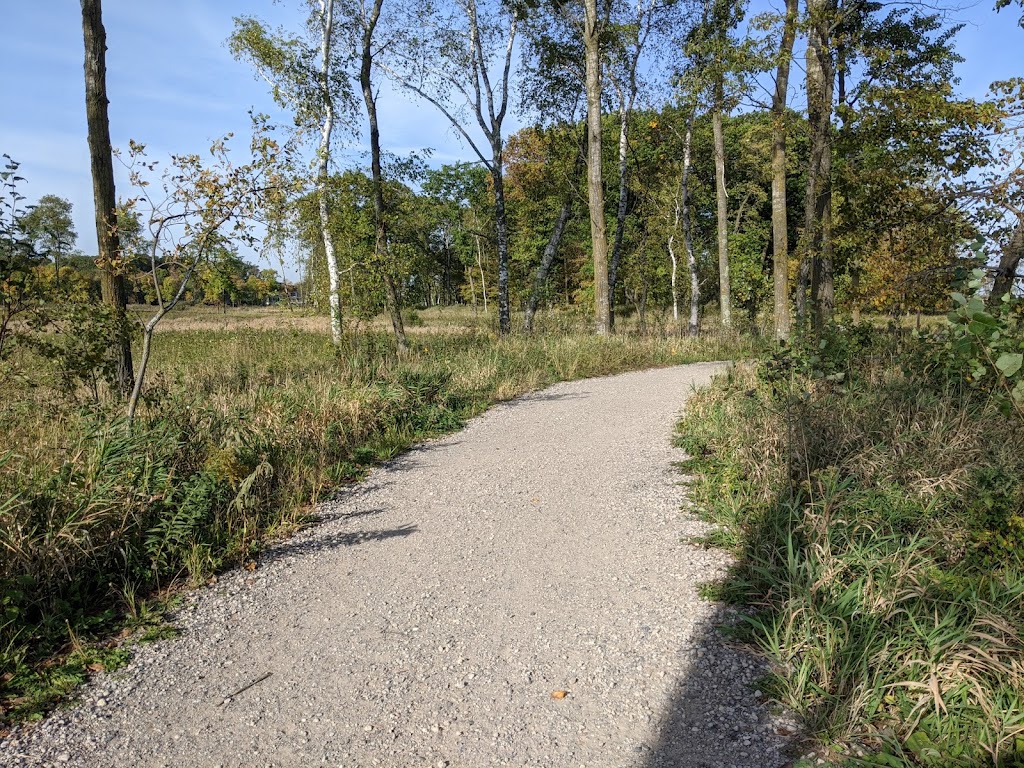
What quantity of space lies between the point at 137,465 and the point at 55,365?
85.8 inches

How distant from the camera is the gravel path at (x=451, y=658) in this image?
287cm

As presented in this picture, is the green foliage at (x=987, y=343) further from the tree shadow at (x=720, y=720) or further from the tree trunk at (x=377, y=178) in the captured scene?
the tree trunk at (x=377, y=178)

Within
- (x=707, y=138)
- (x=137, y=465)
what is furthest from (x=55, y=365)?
(x=707, y=138)

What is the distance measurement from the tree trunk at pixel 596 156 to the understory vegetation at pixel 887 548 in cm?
982

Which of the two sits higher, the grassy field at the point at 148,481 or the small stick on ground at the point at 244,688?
the grassy field at the point at 148,481

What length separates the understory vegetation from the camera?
283cm

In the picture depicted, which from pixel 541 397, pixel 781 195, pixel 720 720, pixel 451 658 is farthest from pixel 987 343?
pixel 781 195

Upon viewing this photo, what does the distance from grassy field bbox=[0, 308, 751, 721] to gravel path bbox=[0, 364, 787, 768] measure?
0.33 meters

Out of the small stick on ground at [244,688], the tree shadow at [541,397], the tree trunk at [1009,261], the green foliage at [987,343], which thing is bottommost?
the small stick on ground at [244,688]

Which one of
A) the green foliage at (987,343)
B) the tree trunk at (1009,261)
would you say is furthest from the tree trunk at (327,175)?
the tree trunk at (1009,261)

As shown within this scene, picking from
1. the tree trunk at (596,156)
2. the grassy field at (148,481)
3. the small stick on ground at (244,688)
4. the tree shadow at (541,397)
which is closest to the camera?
the small stick on ground at (244,688)

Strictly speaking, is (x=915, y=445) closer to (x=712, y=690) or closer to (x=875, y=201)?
(x=712, y=690)

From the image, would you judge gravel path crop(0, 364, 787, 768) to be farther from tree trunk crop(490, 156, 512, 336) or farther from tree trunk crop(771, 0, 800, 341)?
tree trunk crop(490, 156, 512, 336)

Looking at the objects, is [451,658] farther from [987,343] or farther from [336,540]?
[987,343]
